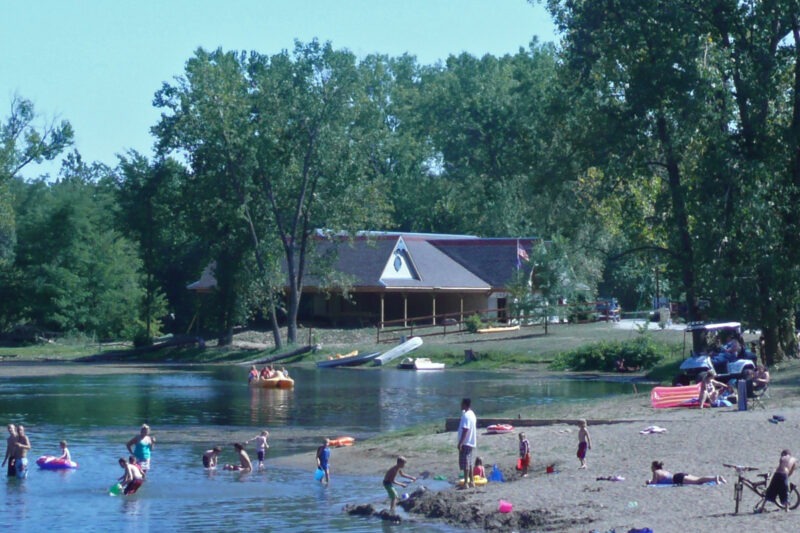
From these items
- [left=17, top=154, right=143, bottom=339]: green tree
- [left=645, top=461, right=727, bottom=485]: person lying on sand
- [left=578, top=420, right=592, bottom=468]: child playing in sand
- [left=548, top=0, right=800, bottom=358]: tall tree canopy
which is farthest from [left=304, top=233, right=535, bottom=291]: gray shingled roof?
[left=645, top=461, right=727, bottom=485]: person lying on sand

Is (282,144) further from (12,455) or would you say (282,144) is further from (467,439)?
(467,439)

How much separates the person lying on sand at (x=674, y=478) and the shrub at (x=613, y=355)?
3460cm

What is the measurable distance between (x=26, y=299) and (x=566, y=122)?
5341 centimetres

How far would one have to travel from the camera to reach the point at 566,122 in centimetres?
4388

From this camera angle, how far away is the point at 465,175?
108125mm

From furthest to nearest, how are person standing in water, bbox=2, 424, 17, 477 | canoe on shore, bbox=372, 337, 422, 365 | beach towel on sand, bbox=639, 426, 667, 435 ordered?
1. canoe on shore, bbox=372, 337, 422, 365
2. person standing in water, bbox=2, 424, 17, 477
3. beach towel on sand, bbox=639, 426, 667, 435

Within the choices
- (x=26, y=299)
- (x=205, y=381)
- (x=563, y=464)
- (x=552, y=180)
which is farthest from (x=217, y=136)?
(x=563, y=464)

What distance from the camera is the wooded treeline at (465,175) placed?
39281mm

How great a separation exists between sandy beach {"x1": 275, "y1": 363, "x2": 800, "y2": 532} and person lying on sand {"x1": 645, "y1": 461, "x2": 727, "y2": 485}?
0.25 metres

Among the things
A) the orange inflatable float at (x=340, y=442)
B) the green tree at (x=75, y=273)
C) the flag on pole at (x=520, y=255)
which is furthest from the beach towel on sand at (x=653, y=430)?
the green tree at (x=75, y=273)

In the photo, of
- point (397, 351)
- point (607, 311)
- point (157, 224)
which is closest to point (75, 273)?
point (157, 224)

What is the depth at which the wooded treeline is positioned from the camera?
39281 millimetres

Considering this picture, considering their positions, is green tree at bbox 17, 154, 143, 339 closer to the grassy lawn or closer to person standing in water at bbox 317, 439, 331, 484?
the grassy lawn

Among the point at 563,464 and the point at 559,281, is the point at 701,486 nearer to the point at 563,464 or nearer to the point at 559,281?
the point at 563,464
